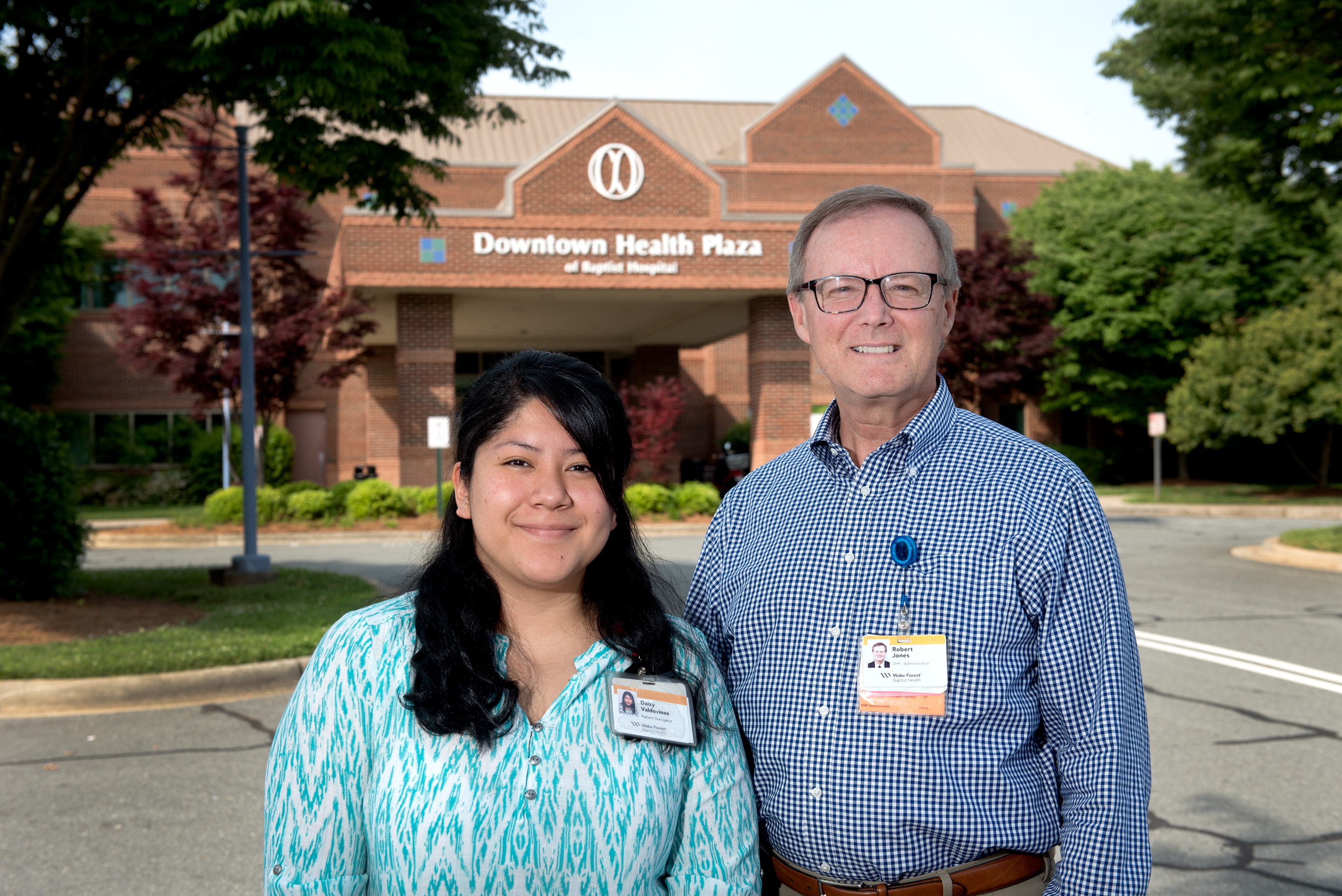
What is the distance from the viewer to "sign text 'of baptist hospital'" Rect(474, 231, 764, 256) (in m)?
22.2

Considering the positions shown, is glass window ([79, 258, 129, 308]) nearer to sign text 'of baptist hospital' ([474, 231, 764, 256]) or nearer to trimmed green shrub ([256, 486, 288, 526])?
trimmed green shrub ([256, 486, 288, 526])

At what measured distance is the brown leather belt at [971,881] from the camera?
2.00m

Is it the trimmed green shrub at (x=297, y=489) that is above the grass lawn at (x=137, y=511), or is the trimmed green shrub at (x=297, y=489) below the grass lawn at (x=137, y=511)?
above

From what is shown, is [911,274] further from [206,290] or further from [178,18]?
[206,290]

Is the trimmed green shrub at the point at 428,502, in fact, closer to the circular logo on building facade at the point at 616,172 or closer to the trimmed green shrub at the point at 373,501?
the trimmed green shrub at the point at 373,501

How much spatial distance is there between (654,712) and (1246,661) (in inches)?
299

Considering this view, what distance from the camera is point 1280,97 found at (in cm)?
1301

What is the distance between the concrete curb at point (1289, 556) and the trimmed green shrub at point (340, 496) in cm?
1624

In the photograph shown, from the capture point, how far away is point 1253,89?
42.0 ft

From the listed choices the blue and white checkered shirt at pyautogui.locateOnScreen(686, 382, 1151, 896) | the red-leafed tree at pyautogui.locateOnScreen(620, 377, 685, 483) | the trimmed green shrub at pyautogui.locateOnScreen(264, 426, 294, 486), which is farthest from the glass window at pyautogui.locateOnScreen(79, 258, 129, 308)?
the blue and white checkered shirt at pyautogui.locateOnScreen(686, 382, 1151, 896)

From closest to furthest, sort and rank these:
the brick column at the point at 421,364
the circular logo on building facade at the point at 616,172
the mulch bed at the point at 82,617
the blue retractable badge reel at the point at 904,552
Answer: the blue retractable badge reel at the point at 904,552, the mulch bed at the point at 82,617, the circular logo on building facade at the point at 616,172, the brick column at the point at 421,364

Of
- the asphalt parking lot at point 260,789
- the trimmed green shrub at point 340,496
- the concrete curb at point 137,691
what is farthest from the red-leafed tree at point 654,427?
the concrete curb at point 137,691

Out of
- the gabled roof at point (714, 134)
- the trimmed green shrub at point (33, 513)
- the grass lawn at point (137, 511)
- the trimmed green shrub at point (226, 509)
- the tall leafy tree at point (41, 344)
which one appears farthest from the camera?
the gabled roof at point (714, 134)

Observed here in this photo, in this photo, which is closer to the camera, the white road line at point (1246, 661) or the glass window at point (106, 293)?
the white road line at point (1246, 661)
